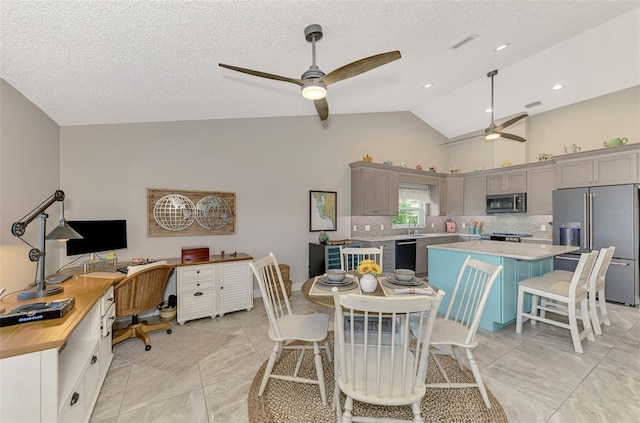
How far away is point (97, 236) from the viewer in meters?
3.02

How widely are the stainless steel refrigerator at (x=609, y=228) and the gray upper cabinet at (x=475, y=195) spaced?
1.63 metres

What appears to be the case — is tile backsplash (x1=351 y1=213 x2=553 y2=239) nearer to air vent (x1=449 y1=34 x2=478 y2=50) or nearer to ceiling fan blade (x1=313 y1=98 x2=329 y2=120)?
ceiling fan blade (x1=313 y1=98 x2=329 y2=120)

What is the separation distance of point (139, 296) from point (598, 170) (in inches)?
256

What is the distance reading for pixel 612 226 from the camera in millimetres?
3916

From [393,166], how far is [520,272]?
2.98 meters

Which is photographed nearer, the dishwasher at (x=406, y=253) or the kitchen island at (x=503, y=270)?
the kitchen island at (x=503, y=270)

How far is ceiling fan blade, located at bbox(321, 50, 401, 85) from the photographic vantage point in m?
2.01

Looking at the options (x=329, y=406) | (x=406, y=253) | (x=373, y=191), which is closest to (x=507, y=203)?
(x=406, y=253)

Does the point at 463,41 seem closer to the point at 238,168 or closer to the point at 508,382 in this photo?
the point at 238,168

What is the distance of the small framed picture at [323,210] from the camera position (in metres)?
4.89

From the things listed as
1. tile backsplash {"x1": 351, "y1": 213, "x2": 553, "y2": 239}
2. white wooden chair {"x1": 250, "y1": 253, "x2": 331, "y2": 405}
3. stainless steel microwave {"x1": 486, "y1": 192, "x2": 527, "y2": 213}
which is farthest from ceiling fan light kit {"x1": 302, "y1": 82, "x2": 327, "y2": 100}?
stainless steel microwave {"x1": 486, "y1": 192, "x2": 527, "y2": 213}

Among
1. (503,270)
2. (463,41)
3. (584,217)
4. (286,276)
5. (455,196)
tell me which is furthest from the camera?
(455,196)

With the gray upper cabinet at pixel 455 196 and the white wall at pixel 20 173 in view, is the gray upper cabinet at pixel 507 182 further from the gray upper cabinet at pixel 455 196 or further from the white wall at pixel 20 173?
the white wall at pixel 20 173

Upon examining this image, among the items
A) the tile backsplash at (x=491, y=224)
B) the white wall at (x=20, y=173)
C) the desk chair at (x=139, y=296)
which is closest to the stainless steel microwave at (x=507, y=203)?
the tile backsplash at (x=491, y=224)
